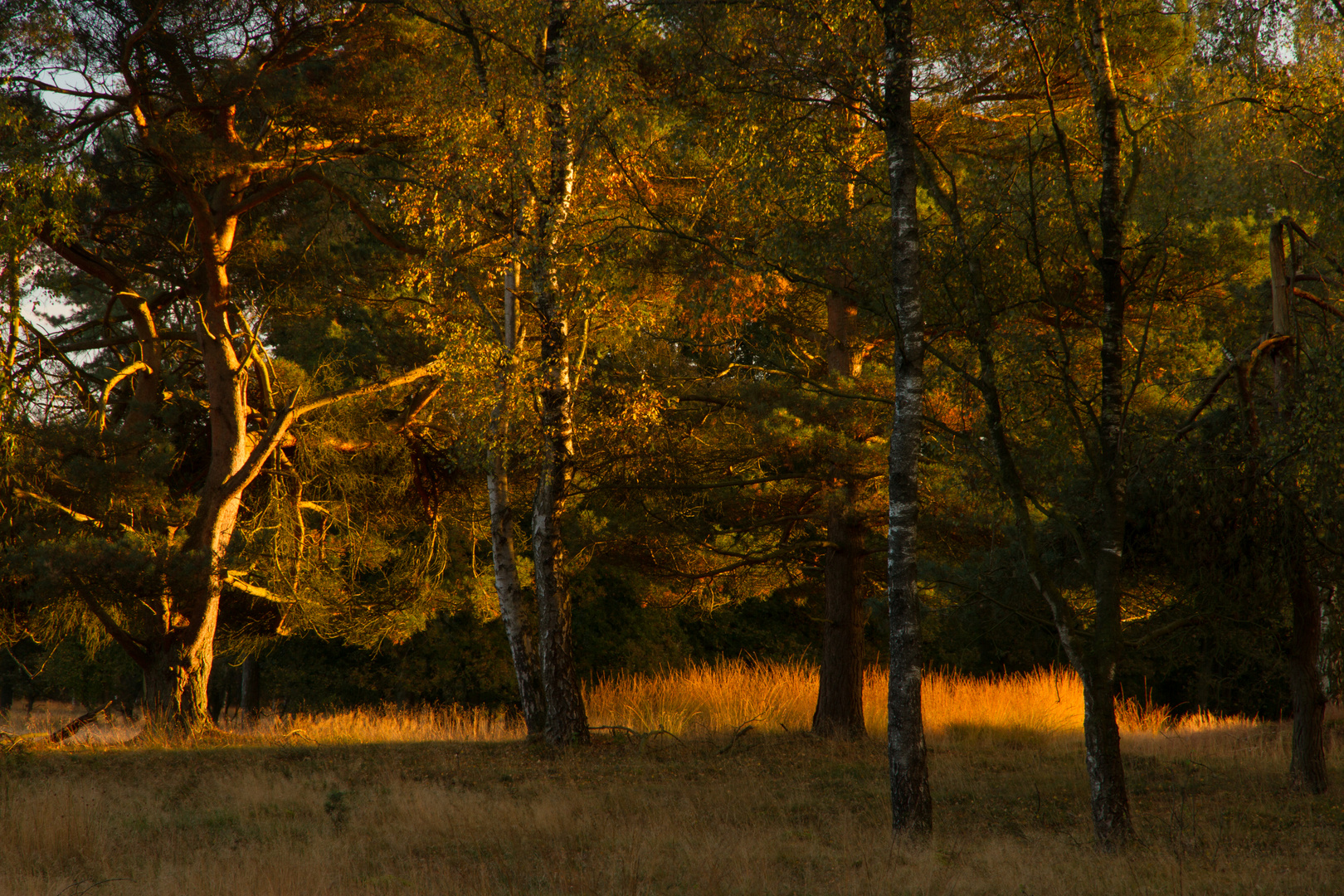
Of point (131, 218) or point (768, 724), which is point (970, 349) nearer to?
point (768, 724)

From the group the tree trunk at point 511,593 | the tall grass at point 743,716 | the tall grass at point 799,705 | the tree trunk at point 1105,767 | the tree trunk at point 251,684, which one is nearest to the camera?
the tree trunk at point 1105,767

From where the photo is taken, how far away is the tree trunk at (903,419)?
780cm

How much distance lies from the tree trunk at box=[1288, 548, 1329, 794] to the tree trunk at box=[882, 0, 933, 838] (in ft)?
14.1

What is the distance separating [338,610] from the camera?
17.9m

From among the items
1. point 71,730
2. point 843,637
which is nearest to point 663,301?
point 843,637

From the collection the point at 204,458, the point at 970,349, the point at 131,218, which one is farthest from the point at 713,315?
the point at 204,458

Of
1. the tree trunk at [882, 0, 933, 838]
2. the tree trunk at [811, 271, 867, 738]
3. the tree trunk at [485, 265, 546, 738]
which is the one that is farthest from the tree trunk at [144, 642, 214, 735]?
the tree trunk at [882, 0, 933, 838]

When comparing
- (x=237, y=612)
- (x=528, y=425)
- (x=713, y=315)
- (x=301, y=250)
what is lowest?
(x=237, y=612)

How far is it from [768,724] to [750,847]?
319 inches

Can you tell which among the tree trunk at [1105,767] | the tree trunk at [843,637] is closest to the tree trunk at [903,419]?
the tree trunk at [1105,767]

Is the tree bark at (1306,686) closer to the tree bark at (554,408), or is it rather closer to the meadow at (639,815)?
the meadow at (639,815)

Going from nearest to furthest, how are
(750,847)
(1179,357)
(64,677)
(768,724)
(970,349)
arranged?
1. (750,847)
2. (970,349)
3. (1179,357)
4. (768,724)
5. (64,677)

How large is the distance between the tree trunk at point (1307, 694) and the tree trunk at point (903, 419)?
4.30m

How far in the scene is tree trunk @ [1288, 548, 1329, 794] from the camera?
9547mm
